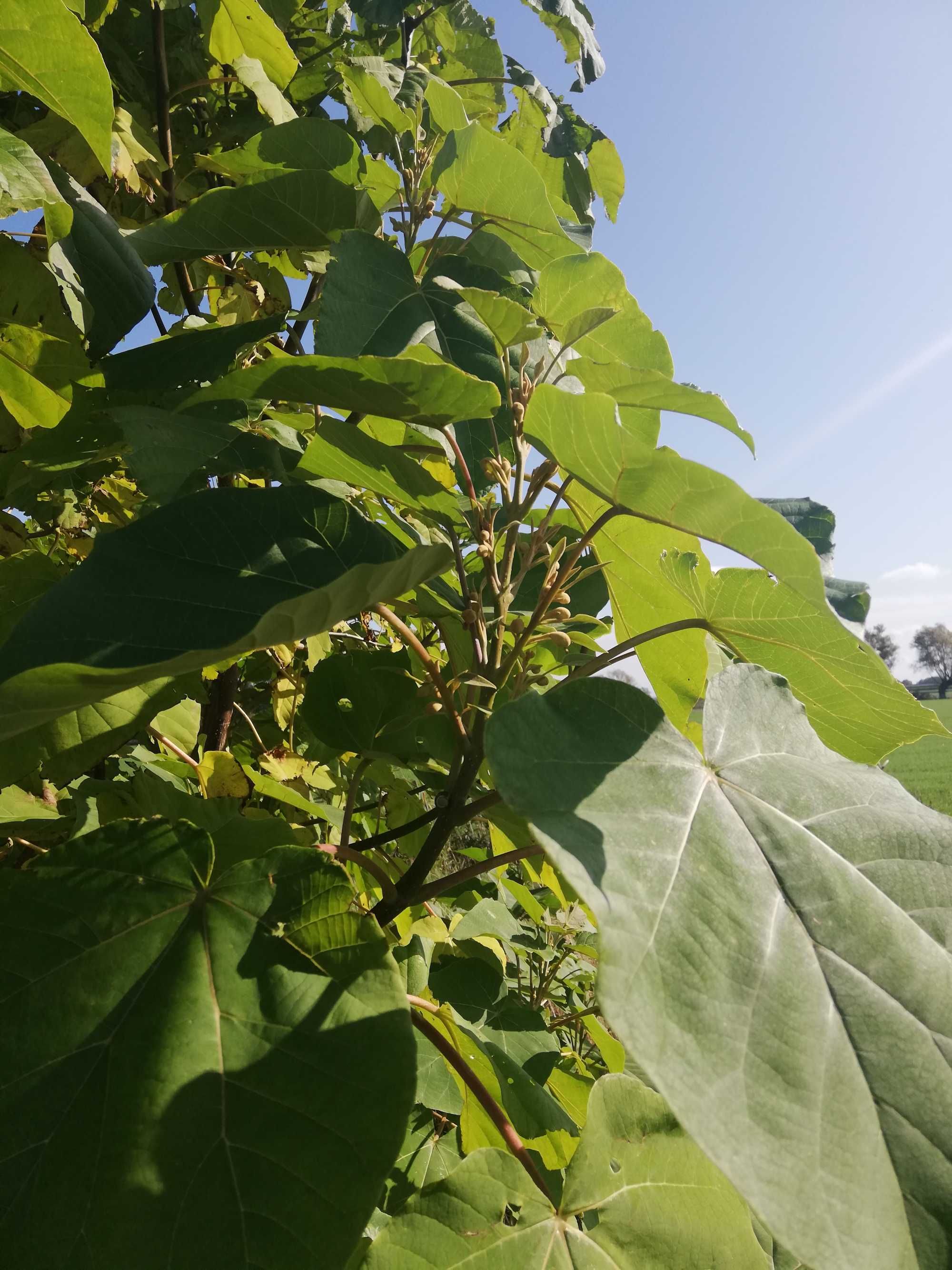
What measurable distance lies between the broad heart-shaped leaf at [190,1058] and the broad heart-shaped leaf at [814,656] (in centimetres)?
46

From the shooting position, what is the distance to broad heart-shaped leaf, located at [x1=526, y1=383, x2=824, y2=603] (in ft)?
2.06

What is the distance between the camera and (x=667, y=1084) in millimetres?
417

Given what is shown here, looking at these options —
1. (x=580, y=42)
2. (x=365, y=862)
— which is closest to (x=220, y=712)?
(x=365, y=862)

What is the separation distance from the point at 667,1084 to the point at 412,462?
1.80ft

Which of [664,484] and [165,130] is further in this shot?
[165,130]

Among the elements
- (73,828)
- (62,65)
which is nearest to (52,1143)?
(73,828)

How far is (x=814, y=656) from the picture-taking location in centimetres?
81

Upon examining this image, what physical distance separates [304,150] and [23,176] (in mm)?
391

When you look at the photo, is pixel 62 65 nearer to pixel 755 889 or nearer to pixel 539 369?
pixel 539 369

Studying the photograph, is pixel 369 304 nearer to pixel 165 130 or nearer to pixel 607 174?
pixel 165 130

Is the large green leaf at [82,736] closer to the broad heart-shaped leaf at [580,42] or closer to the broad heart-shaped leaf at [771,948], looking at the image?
the broad heart-shaped leaf at [771,948]

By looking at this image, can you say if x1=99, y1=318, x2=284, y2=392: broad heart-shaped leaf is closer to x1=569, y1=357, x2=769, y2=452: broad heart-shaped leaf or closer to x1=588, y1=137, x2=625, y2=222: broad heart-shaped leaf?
x1=569, y1=357, x2=769, y2=452: broad heart-shaped leaf

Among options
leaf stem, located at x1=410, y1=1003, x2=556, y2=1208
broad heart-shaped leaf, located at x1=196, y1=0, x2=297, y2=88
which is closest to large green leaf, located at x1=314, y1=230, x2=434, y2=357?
leaf stem, located at x1=410, y1=1003, x2=556, y2=1208

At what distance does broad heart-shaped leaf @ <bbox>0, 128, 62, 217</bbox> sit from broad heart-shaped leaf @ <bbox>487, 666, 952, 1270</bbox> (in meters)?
0.86
